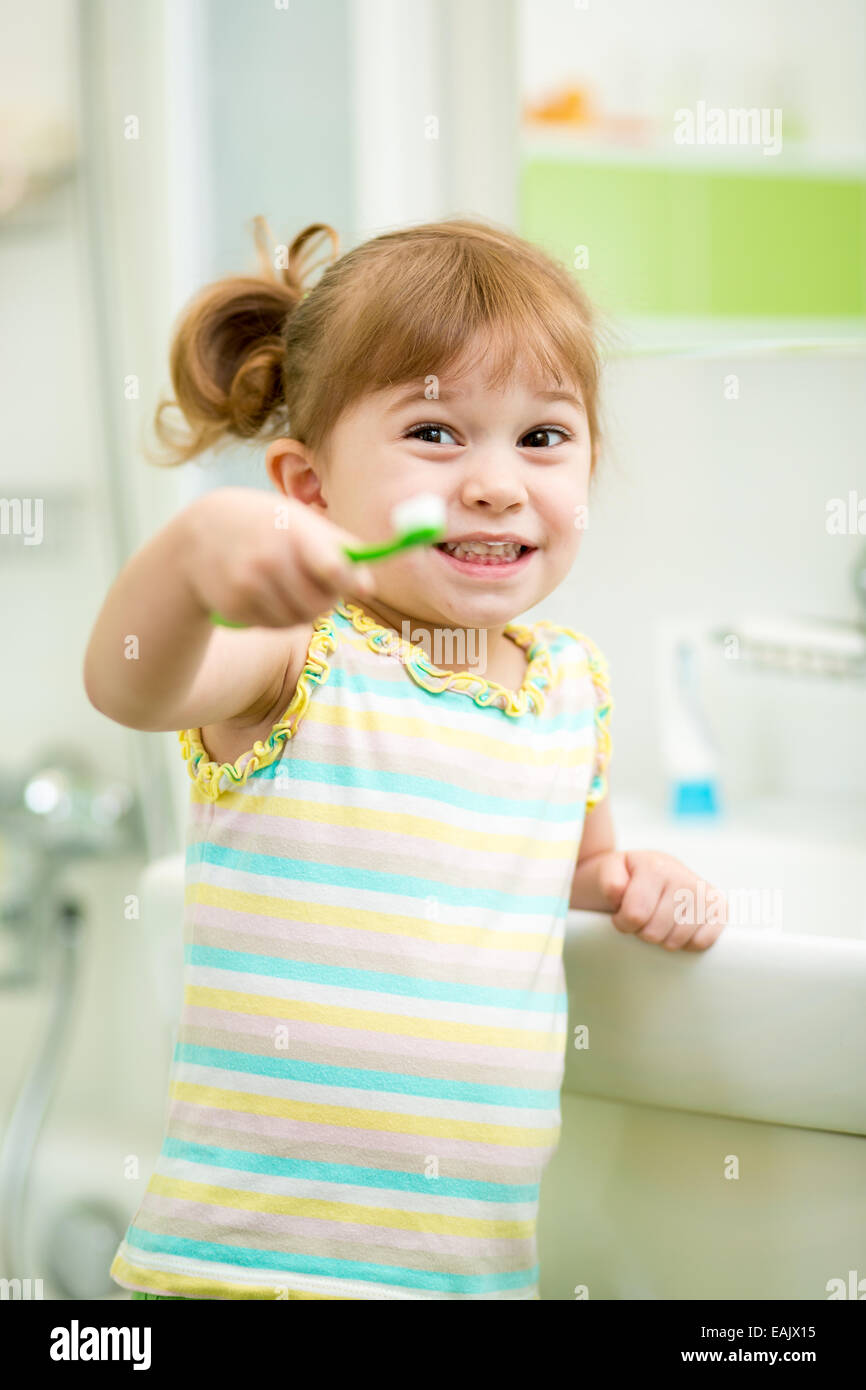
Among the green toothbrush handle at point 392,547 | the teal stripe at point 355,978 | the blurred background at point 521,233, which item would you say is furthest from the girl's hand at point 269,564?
the blurred background at point 521,233

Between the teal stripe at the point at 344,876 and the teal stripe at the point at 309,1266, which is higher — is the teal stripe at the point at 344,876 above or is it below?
above

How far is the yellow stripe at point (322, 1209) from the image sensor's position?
0.56m

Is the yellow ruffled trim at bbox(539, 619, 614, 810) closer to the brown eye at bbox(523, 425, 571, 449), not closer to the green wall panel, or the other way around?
the brown eye at bbox(523, 425, 571, 449)

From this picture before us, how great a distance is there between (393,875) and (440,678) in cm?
10

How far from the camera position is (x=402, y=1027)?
1.88ft

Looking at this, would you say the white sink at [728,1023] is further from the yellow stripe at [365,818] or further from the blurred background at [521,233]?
the blurred background at [521,233]

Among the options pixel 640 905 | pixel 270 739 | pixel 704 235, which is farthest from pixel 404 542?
pixel 704 235

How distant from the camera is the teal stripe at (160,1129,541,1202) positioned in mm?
567

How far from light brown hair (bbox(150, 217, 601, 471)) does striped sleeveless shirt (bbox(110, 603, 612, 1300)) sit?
0.41 feet

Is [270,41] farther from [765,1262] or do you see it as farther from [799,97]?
[765,1262]

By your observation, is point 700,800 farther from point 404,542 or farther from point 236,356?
point 404,542

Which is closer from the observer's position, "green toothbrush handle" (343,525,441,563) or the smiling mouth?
"green toothbrush handle" (343,525,441,563)

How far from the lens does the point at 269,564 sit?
392 millimetres

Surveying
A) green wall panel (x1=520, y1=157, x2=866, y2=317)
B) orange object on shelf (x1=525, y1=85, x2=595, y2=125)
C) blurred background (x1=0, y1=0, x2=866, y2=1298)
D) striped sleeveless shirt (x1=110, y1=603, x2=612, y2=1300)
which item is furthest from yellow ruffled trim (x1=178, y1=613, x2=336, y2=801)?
orange object on shelf (x1=525, y1=85, x2=595, y2=125)
